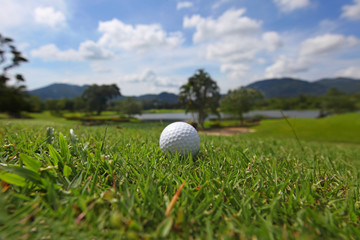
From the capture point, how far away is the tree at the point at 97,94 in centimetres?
4242

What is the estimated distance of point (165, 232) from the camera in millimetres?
621

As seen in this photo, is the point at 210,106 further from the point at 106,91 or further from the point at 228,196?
the point at 106,91

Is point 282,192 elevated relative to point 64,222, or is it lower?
lower

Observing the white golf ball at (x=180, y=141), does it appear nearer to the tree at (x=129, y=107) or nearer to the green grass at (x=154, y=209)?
the green grass at (x=154, y=209)

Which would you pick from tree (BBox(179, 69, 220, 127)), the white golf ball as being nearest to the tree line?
tree (BBox(179, 69, 220, 127))

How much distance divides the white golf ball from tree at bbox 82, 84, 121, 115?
42.8 m

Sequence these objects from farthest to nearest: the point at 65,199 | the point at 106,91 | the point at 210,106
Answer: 1. the point at 106,91
2. the point at 210,106
3. the point at 65,199

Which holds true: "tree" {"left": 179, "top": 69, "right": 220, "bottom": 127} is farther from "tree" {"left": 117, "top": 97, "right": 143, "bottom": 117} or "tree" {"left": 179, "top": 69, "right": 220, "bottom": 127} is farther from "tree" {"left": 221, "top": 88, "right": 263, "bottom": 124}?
"tree" {"left": 117, "top": 97, "right": 143, "bottom": 117}

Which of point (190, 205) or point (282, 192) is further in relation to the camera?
point (282, 192)

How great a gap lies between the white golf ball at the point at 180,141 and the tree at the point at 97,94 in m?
42.8

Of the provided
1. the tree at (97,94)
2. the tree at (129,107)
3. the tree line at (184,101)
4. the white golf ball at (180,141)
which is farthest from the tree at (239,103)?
the white golf ball at (180,141)

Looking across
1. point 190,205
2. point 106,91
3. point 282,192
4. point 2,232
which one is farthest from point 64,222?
point 106,91

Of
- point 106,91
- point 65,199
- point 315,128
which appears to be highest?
point 106,91

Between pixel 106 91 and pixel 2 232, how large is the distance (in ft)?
155
